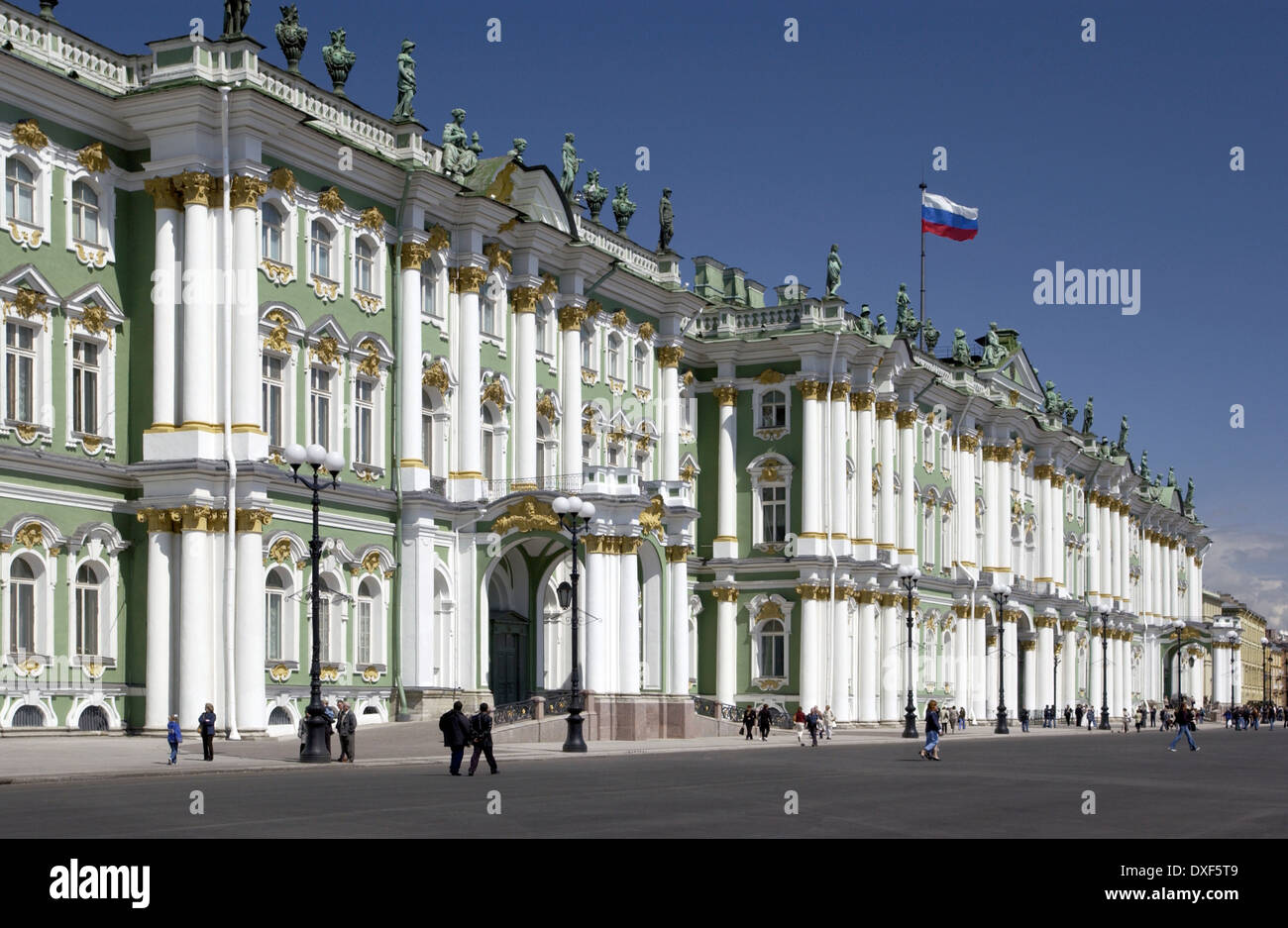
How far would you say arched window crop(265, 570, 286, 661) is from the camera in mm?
47344

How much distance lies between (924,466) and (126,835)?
71.5 metres

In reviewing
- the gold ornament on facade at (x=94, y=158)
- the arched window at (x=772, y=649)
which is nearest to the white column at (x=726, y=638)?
the arched window at (x=772, y=649)

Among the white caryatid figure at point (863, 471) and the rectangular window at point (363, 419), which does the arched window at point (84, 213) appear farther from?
the white caryatid figure at point (863, 471)

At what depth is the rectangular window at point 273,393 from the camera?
47719mm

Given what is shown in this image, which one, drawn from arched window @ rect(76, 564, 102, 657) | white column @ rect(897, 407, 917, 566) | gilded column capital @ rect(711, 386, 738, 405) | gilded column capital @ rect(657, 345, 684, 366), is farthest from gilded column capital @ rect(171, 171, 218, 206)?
white column @ rect(897, 407, 917, 566)

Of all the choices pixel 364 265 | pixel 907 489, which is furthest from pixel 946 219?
pixel 364 265

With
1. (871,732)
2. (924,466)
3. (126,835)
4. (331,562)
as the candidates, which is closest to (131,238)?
(331,562)

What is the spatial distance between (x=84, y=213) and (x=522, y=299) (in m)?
17.4

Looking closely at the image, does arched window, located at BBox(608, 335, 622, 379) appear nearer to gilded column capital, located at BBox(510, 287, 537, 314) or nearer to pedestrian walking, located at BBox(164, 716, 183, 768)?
gilded column capital, located at BBox(510, 287, 537, 314)

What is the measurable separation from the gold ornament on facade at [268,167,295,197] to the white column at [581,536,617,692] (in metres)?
14.4

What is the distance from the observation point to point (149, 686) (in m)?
44.3

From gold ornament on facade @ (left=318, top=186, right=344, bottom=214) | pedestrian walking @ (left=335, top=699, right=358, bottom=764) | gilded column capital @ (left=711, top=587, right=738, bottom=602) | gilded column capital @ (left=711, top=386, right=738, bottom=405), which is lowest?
pedestrian walking @ (left=335, top=699, right=358, bottom=764)

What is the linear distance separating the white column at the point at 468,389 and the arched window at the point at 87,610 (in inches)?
537
